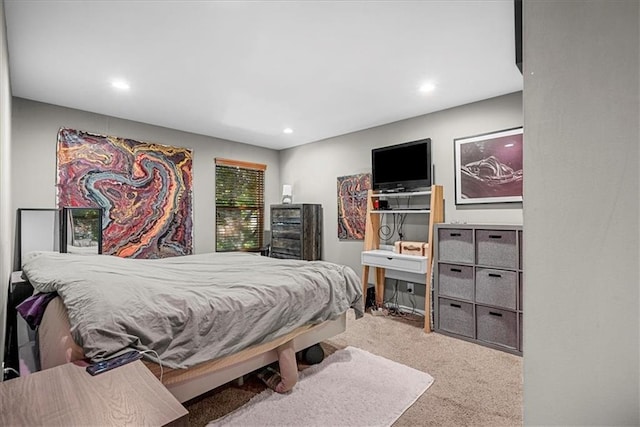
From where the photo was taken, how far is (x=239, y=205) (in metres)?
5.12

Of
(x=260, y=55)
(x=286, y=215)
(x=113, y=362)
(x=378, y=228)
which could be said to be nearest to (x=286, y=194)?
(x=286, y=215)

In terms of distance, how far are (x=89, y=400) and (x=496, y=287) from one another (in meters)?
3.08

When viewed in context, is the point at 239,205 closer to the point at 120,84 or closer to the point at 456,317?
the point at 120,84

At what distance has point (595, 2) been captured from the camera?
592mm

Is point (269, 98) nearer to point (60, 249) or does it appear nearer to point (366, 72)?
point (366, 72)

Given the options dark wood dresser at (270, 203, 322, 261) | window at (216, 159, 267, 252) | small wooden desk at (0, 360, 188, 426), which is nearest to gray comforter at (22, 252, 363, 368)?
small wooden desk at (0, 360, 188, 426)

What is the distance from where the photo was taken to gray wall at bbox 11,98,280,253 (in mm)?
3227

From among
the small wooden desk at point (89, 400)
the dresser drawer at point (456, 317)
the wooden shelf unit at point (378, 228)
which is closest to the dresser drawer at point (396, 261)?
the wooden shelf unit at point (378, 228)

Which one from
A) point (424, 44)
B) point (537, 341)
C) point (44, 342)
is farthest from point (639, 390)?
point (44, 342)

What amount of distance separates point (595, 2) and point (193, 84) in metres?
2.96

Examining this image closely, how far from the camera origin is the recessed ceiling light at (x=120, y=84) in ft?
9.30

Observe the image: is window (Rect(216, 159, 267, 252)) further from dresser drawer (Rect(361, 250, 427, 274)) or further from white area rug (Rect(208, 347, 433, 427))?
white area rug (Rect(208, 347, 433, 427))

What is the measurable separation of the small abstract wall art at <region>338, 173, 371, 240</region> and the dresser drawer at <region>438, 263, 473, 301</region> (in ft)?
4.50

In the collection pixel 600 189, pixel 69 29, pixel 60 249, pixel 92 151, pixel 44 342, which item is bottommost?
pixel 44 342
